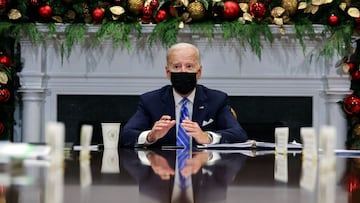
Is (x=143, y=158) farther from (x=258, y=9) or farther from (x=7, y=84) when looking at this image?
(x=7, y=84)

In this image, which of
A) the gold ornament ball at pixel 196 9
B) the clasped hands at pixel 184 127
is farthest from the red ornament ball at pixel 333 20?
the clasped hands at pixel 184 127

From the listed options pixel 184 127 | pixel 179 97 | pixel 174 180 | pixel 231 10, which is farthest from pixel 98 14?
pixel 174 180

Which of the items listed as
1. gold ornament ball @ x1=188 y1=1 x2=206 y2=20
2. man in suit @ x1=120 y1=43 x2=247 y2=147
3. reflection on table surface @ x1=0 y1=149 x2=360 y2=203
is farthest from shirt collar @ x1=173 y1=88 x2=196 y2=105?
gold ornament ball @ x1=188 y1=1 x2=206 y2=20

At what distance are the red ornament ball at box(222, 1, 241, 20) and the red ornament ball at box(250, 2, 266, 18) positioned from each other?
9 cm

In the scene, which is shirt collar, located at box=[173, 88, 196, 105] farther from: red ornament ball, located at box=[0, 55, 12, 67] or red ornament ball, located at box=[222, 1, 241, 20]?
red ornament ball, located at box=[0, 55, 12, 67]

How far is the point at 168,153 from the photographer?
2141 mm

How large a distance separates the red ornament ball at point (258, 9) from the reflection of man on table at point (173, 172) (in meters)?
1.96

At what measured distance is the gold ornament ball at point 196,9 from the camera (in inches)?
157

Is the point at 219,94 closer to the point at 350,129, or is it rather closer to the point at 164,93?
the point at 164,93

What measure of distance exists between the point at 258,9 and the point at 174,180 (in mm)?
2763

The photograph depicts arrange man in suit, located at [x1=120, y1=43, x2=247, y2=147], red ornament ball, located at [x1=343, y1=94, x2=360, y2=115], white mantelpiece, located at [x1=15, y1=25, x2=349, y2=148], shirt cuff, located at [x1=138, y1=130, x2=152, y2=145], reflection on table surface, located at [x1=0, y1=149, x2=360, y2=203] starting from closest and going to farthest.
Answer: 1. reflection on table surface, located at [x1=0, y1=149, x2=360, y2=203]
2. shirt cuff, located at [x1=138, y1=130, x2=152, y2=145]
3. man in suit, located at [x1=120, y1=43, x2=247, y2=147]
4. red ornament ball, located at [x1=343, y1=94, x2=360, y2=115]
5. white mantelpiece, located at [x1=15, y1=25, x2=349, y2=148]

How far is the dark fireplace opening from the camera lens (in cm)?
431

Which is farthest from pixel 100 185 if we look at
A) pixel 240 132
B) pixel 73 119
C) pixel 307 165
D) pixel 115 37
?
pixel 73 119

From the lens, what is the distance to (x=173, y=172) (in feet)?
4.99
